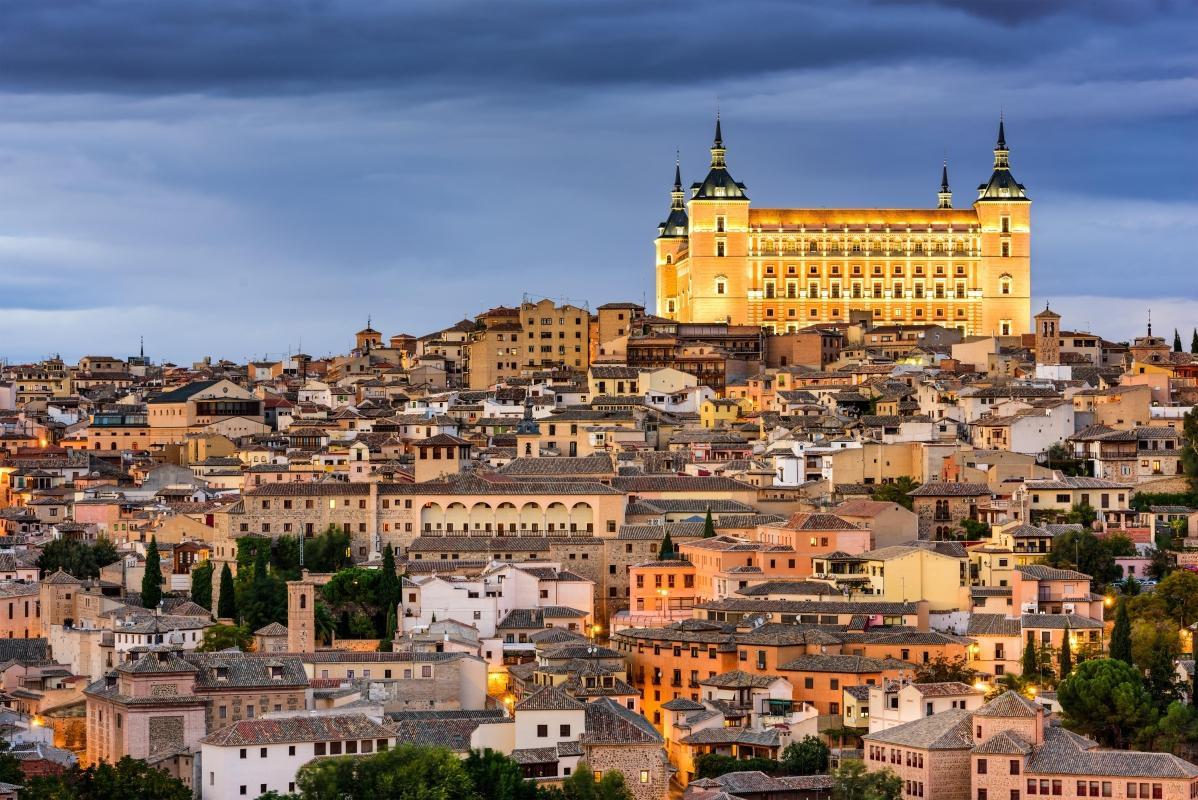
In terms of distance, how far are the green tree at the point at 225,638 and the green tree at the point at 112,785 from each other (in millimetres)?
7655

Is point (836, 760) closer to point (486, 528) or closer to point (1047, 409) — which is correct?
point (486, 528)

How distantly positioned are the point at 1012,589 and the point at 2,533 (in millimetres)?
30677

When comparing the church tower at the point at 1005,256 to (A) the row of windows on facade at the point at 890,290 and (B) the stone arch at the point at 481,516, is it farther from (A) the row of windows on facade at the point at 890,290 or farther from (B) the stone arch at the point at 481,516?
(B) the stone arch at the point at 481,516

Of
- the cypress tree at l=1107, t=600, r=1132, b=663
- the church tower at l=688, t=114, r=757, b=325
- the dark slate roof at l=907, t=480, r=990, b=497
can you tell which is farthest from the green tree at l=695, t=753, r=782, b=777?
the church tower at l=688, t=114, r=757, b=325

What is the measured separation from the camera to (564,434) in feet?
242

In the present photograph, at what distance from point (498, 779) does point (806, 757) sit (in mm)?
6711

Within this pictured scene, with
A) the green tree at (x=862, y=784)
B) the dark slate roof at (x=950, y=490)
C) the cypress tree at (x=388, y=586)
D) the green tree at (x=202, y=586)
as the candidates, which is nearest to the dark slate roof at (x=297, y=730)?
the green tree at (x=862, y=784)

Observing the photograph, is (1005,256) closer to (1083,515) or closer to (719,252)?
(719,252)

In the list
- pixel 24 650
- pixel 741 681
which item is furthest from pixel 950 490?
pixel 24 650

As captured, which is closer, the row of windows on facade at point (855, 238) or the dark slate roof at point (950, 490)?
the dark slate roof at point (950, 490)

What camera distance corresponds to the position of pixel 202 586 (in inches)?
2318

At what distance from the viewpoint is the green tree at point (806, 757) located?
4762 centimetres

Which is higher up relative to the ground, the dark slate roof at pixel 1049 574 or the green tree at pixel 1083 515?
the green tree at pixel 1083 515

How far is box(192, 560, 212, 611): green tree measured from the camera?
58.4m
